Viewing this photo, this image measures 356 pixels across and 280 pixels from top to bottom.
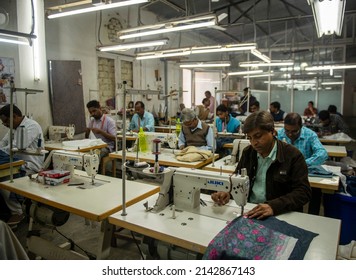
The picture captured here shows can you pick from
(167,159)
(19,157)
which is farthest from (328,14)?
(19,157)

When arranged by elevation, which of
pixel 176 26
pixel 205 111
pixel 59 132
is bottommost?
pixel 59 132

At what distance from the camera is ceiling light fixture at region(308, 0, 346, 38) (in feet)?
6.29

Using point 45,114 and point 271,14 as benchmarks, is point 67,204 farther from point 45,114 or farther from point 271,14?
point 271,14

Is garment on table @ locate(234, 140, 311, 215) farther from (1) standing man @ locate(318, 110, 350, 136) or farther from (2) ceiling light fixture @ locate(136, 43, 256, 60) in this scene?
(1) standing man @ locate(318, 110, 350, 136)

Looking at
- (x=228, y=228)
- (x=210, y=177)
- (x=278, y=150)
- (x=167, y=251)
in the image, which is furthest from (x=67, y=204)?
(x=278, y=150)

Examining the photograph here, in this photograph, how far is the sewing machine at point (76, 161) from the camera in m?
2.32

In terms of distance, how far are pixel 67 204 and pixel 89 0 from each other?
89.3 inches

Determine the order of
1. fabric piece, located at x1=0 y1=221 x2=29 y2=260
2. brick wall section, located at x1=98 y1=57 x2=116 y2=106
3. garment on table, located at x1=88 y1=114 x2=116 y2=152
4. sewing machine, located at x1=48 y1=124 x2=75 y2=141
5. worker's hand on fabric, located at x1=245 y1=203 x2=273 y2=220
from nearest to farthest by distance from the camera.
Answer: fabric piece, located at x1=0 y1=221 x2=29 y2=260
worker's hand on fabric, located at x1=245 y1=203 x2=273 y2=220
sewing machine, located at x1=48 y1=124 x2=75 y2=141
garment on table, located at x1=88 y1=114 x2=116 y2=152
brick wall section, located at x1=98 y1=57 x2=116 y2=106

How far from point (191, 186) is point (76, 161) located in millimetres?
1071

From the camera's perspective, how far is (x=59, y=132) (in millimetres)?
4652

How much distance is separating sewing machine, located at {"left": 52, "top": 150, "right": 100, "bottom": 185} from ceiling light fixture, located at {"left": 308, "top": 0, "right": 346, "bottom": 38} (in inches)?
73.9

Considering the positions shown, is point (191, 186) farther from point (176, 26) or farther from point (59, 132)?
point (59, 132)

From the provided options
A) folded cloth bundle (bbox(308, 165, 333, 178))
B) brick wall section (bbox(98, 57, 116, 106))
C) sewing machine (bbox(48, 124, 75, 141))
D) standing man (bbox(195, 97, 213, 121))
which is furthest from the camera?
standing man (bbox(195, 97, 213, 121))

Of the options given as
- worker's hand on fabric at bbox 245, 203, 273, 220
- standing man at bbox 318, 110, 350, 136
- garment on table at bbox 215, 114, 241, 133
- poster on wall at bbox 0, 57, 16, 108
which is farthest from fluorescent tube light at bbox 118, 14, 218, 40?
standing man at bbox 318, 110, 350, 136
